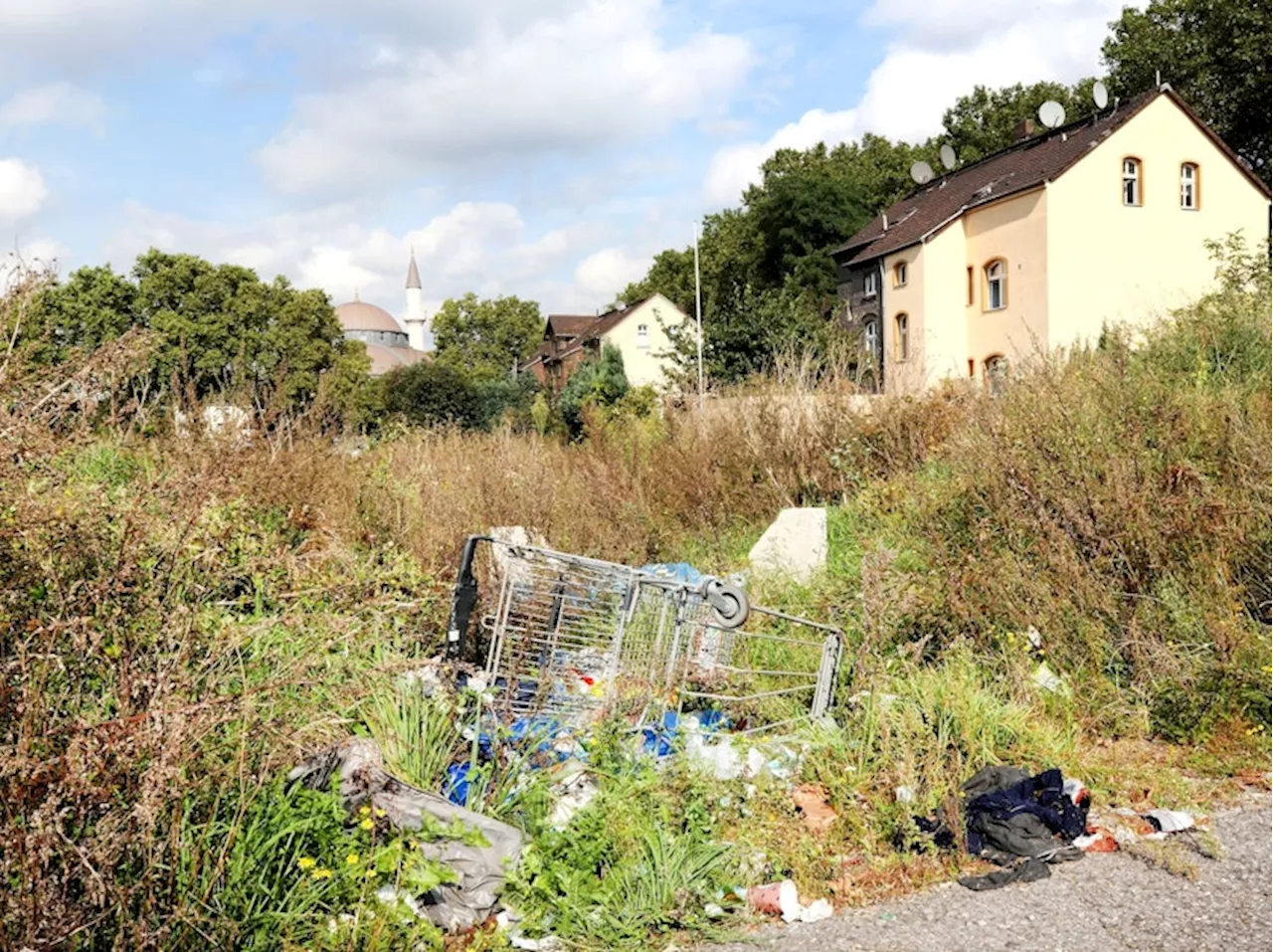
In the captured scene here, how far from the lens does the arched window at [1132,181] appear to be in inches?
1198

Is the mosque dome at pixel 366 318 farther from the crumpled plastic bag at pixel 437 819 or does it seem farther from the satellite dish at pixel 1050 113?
the crumpled plastic bag at pixel 437 819

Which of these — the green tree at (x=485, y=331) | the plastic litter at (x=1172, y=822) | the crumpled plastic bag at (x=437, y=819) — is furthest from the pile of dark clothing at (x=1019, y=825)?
the green tree at (x=485, y=331)

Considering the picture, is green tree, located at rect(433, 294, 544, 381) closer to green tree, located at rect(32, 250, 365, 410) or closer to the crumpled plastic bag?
green tree, located at rect(32, 250, 365, 410)

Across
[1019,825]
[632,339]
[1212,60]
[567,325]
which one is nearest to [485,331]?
[567,325]

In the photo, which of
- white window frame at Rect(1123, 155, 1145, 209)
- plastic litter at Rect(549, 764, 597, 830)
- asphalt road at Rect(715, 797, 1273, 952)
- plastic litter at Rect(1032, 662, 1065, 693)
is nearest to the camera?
asphalt road at Rect(715, 797, 1273, 952)

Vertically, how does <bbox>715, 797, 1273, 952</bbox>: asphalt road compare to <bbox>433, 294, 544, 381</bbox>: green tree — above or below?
below

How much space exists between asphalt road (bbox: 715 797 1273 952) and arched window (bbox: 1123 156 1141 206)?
99.0ft

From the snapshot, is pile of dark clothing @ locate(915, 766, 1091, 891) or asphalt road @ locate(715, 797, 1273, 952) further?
pile of dark clothing @ locate(915, 766, 1091, 891)

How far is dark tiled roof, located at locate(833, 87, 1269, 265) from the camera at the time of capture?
30172mm

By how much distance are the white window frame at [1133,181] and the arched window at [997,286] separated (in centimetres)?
363

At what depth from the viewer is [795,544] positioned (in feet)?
28.4

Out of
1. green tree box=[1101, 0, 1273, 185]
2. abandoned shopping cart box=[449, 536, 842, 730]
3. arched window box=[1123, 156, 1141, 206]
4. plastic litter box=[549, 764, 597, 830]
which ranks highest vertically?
green tree box=[1101, 0, 1273, 185]

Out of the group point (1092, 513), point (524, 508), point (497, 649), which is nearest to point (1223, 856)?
point (1092, 513)

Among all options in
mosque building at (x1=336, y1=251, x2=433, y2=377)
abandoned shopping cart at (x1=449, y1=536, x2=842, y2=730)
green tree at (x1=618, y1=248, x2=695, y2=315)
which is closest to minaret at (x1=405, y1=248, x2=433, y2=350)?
mosque building at (x1=336, y1=251, x2=433, y2=377)
